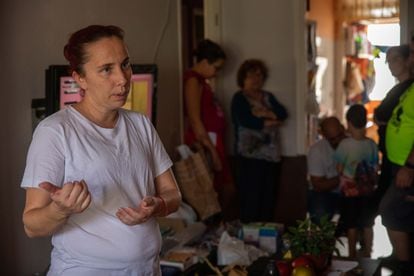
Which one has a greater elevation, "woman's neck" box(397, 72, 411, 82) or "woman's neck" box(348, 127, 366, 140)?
"woman's neck" box(397, 72, 411, 82)

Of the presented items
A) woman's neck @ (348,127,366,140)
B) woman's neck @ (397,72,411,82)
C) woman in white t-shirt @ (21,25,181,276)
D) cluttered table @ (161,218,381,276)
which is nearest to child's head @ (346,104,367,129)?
woman's neck @ (348,127,366,140)

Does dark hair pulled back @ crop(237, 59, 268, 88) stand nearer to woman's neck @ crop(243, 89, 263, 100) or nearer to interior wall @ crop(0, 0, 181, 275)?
woman's neck @ crop(243, 89, 263, 100)

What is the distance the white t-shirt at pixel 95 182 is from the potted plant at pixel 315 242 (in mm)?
1004

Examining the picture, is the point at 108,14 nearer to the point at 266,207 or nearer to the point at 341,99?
the point at 266,207

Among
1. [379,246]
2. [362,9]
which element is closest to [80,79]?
[379,246]

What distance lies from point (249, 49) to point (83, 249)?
2970 millimetres

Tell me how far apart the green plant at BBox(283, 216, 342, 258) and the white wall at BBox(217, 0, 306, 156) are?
5.80 ft

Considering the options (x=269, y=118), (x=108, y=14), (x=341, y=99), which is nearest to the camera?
(x=108, y=14)

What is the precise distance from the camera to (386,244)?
4.16 m

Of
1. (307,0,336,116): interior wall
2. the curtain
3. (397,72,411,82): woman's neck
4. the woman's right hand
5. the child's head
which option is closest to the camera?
the woman's right hand

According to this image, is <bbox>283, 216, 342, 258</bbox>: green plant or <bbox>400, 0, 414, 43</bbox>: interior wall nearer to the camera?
<bbox>283, 216, 342, 258</bbox>: green plant

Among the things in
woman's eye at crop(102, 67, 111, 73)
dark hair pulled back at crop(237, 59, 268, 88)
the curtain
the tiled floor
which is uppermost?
the curtain

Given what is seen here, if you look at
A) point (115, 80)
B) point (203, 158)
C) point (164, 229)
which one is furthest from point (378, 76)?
point (115, 80)

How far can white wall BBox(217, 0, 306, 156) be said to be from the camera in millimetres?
4102
